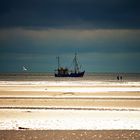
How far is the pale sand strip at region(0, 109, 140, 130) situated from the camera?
18.5 metres

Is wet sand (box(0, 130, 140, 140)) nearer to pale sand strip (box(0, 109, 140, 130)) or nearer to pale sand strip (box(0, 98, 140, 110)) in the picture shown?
pale sand strip (box(0, 109, 140, 130))

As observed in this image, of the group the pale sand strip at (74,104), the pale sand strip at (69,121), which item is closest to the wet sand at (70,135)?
the pale sand strip at (69,121)

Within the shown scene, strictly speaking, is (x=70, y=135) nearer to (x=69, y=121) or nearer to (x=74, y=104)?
(x=69, y=121)

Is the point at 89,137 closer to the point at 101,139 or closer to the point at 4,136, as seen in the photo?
the point at 101,139

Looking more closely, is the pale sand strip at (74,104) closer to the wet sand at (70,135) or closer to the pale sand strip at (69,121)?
the pale sand strip at (69,121)

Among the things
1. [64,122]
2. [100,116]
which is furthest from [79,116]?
[64,122]

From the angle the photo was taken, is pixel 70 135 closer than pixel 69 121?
Yes

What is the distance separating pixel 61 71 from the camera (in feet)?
623

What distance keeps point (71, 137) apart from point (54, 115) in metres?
7.60

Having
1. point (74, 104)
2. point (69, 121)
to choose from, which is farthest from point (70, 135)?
point (74, 104)

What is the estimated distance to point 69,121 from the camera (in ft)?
67.9

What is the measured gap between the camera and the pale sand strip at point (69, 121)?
18500 mm

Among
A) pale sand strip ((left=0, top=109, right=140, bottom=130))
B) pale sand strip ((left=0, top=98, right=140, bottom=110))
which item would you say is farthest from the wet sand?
pale sand strip ((left=0, top=98, right=140, bottom=110))

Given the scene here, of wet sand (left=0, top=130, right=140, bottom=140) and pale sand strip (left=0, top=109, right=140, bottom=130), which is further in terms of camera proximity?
pale sand strip (left=0, top=109, right=140, bottom=130)
